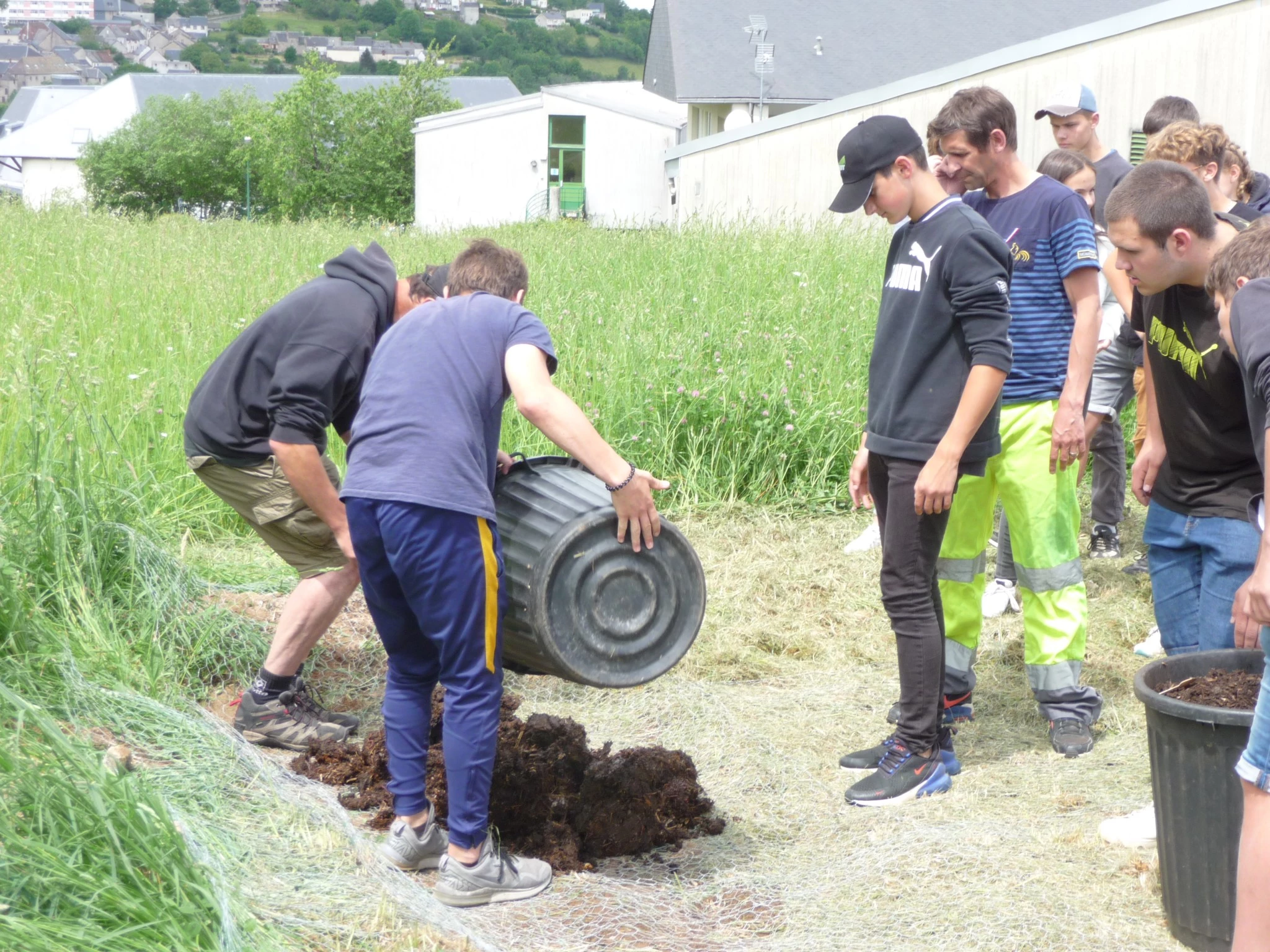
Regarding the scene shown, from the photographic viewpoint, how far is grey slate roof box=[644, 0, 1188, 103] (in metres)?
40.0

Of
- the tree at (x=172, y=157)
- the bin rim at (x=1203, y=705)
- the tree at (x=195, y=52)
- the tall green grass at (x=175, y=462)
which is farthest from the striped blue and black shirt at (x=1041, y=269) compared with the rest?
the tree at (x=195, y=52)

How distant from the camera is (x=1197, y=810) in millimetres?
2615

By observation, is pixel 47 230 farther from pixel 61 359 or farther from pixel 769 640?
pixel 769 640

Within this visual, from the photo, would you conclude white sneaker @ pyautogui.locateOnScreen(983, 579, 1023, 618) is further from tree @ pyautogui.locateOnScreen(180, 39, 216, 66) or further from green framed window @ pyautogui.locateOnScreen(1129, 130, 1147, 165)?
tree @ pyautogui.locateOnScreen(180, 39, 216, 66)

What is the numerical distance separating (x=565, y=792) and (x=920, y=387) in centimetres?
152

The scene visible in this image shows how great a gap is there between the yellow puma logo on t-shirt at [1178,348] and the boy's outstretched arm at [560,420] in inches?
52.1

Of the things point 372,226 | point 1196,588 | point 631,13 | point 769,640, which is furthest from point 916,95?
point 631,13

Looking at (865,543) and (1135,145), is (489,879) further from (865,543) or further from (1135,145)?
(1135,145)

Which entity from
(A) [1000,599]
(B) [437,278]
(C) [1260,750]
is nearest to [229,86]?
(A) [1000,599]

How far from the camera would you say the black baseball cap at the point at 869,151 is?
3.34 m

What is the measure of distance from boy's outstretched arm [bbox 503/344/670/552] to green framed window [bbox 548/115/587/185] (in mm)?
38288

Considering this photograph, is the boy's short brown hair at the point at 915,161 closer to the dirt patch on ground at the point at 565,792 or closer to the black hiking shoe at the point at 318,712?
the dirt patch on ground at the point at 565,792

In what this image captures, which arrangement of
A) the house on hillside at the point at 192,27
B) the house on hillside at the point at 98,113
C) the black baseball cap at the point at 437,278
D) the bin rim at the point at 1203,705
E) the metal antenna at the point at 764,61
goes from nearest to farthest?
the bin rim at the point at 1203,705, the black baseball cap at the point at 437,278, the metal antenna at the point at 764,61, the house on hillside at the point at 98,113, the house on hillside at the point at 192,27

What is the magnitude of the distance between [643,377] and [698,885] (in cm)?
431
